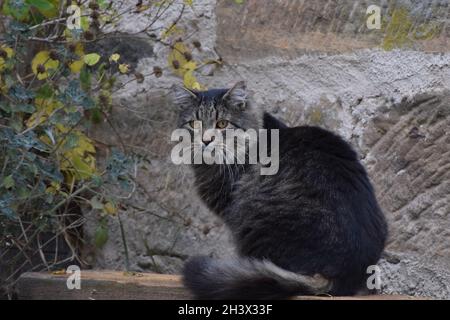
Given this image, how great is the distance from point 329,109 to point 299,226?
0.57m

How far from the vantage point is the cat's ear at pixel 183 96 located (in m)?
Answer: 2.92

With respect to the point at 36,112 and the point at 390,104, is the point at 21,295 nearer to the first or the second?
the point at 36,112

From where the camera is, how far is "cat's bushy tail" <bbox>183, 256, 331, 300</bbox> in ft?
7.55

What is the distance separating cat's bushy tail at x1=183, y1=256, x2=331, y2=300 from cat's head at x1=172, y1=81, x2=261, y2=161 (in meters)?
0.59

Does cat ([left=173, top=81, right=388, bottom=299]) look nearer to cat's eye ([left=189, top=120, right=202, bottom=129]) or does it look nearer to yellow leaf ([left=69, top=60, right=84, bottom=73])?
cat's eye ([left=189, top=120, right=202, bottom=129])

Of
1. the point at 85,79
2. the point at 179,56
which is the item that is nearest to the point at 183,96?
the point at 179,56

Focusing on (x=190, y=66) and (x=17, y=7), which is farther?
(x=190, y=66)

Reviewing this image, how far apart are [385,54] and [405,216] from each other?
50cm

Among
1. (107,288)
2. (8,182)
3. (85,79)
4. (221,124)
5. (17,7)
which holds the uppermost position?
(17,7)

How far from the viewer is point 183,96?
2.95 m

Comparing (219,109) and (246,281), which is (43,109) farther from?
(246,281)

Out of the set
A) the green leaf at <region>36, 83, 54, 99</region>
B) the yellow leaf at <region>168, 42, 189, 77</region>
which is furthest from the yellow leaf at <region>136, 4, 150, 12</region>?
the green leaf at <region>36, 83, 54, 99</region>

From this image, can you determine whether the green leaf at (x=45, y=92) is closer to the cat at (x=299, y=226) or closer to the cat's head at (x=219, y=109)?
the cat's head at (x=219, y=109)
